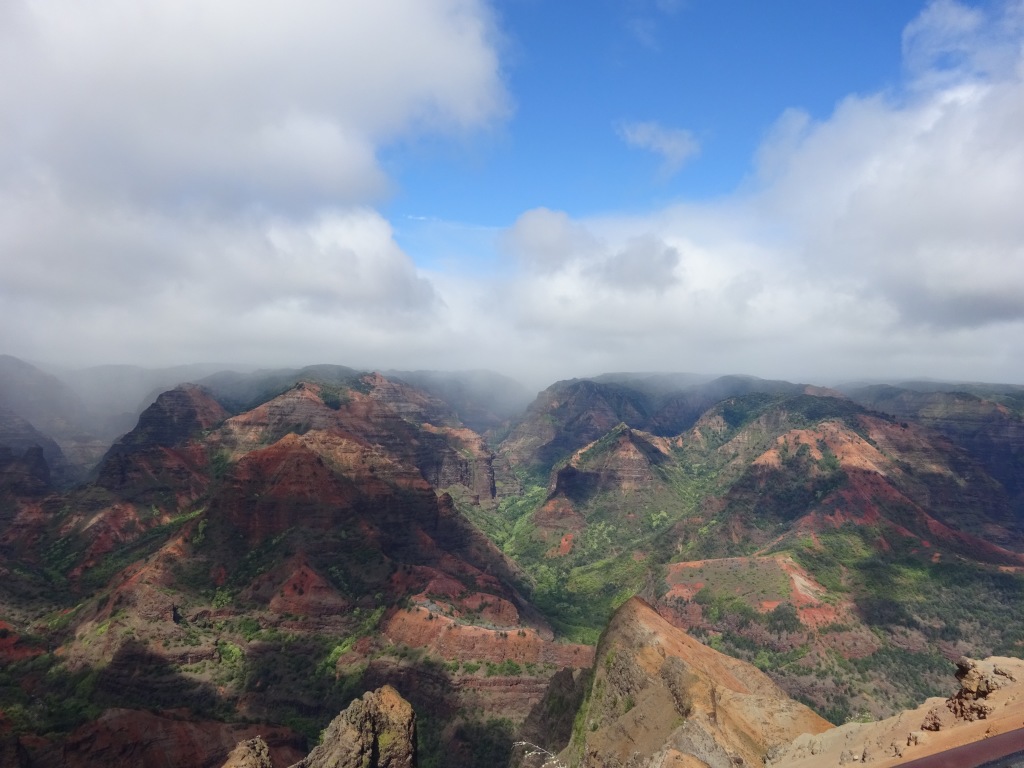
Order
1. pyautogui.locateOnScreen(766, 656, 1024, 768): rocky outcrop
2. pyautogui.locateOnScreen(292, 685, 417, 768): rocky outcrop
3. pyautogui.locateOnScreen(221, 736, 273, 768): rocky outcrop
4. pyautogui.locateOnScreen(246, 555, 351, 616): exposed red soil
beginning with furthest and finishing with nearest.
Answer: pyautogui.locateOnScreen(246, 555, 351, 616): exposed red soil < pyautogui.locateOnScreen(221, 736, 273, 768): rocky outcrop < pyautogui.locateOnScreen(292, 685, 417, 768): rocky outcrop < pyautogui.locateOnScreen(766, 656, 1024, 768): rocky outcrop

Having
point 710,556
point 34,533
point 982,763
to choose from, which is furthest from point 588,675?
point 34,533

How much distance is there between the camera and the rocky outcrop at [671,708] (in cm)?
3594

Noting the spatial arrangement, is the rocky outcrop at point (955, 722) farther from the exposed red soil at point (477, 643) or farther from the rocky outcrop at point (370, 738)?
the exposed red soil at point (477, 643)

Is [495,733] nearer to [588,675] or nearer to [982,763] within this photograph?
A: [588,675]

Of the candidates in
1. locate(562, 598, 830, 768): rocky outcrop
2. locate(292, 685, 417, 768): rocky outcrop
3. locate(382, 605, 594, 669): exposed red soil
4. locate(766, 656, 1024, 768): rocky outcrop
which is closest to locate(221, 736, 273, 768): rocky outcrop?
locate(292, 685, 417, 768): rocky outcrop

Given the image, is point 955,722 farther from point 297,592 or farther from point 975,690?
point 297,592

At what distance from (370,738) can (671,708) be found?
23577 mm

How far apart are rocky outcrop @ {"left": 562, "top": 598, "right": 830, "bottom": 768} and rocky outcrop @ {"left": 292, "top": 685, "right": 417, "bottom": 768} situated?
1544 centimetres

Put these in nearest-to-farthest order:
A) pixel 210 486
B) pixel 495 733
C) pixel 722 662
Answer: pixel 722 662
pixel 495 733
pixel 210 486

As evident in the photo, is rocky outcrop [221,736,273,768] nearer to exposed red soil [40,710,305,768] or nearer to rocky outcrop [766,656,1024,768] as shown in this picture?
exposed red soil [40,710,305,768]

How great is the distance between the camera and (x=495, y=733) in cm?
7425

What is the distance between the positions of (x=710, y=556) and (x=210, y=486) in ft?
486

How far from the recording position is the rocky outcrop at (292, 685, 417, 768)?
3744cm

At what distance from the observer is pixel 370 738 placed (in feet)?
127
